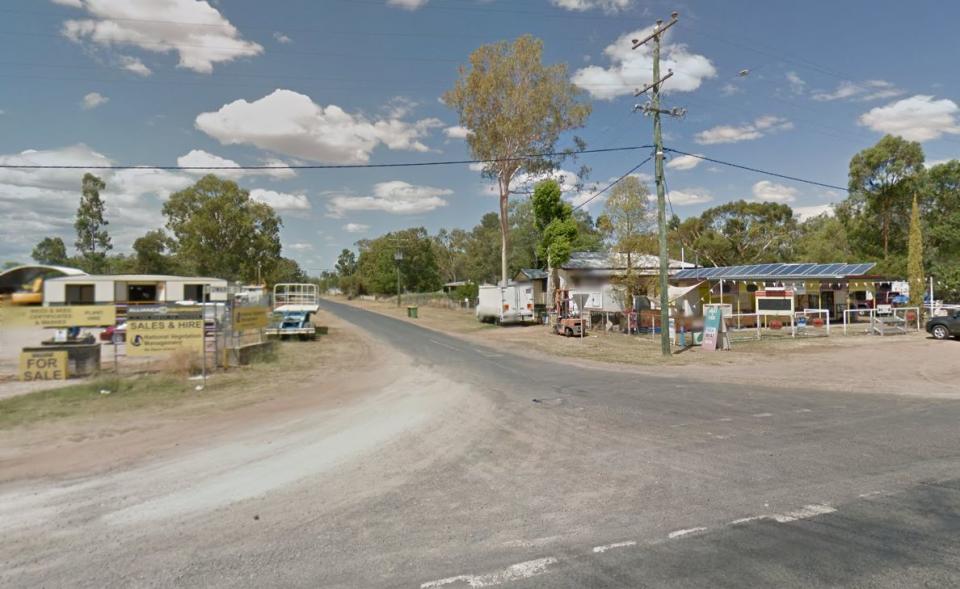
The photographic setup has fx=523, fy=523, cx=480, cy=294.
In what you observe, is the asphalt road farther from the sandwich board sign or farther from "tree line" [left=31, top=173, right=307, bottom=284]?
"tree line" [left=31, top=173, right=307, bottom=284]

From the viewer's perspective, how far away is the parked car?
813 inches

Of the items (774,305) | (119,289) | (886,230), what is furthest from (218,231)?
(886,230)

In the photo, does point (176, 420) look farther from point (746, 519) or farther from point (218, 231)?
point (218, 231)

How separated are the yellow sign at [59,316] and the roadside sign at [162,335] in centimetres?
56

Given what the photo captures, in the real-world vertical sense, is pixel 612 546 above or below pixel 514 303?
below

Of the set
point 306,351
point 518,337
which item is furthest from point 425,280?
point 306,351

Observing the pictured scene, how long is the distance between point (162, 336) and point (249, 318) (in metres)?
3.47

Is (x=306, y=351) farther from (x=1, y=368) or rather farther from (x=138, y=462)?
(x=138, y=462)

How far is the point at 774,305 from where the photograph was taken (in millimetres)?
24500

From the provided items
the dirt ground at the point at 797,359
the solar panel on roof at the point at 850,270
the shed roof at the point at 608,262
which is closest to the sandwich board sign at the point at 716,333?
the dirt ground at the point at 797,359

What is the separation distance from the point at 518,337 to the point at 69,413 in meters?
19.0

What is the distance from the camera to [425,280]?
81.5 metres

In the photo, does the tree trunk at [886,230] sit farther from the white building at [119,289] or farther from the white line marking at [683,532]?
the white line marking at [683,532]

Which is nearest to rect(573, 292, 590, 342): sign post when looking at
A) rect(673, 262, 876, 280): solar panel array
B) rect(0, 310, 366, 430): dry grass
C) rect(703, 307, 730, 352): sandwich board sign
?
rect(673, 262, 876, 280): solar panel array
